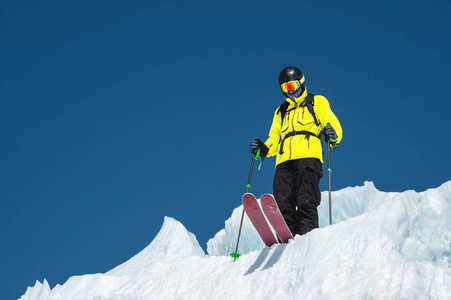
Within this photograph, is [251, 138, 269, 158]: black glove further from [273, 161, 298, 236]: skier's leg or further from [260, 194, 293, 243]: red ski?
[260, 194, 293, 243]: red ski

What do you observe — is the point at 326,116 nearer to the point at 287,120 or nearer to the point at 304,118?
the point at 304,118

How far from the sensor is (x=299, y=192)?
6.32 meters

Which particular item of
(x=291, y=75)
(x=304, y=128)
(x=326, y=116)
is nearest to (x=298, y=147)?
(x=304, y=128)

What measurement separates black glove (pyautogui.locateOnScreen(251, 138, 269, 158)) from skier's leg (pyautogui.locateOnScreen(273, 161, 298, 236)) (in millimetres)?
355

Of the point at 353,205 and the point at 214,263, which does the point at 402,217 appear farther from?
the point at 353,205

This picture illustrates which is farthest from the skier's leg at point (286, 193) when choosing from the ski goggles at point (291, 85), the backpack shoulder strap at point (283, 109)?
the ski goggles at point (291, 85)

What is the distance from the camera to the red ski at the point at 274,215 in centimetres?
537

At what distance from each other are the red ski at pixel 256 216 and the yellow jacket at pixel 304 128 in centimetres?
116

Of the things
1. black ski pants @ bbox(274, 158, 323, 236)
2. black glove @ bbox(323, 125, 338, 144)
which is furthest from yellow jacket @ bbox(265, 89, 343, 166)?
black glove @ bbox(323, 125, 338, 144)

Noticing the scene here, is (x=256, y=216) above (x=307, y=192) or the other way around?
the other way around

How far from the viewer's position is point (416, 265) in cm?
438

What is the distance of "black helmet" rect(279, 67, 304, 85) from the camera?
684 cm

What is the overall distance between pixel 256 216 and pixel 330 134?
146 centimetres

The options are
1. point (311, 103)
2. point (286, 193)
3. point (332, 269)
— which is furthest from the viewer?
point (311, 103)
